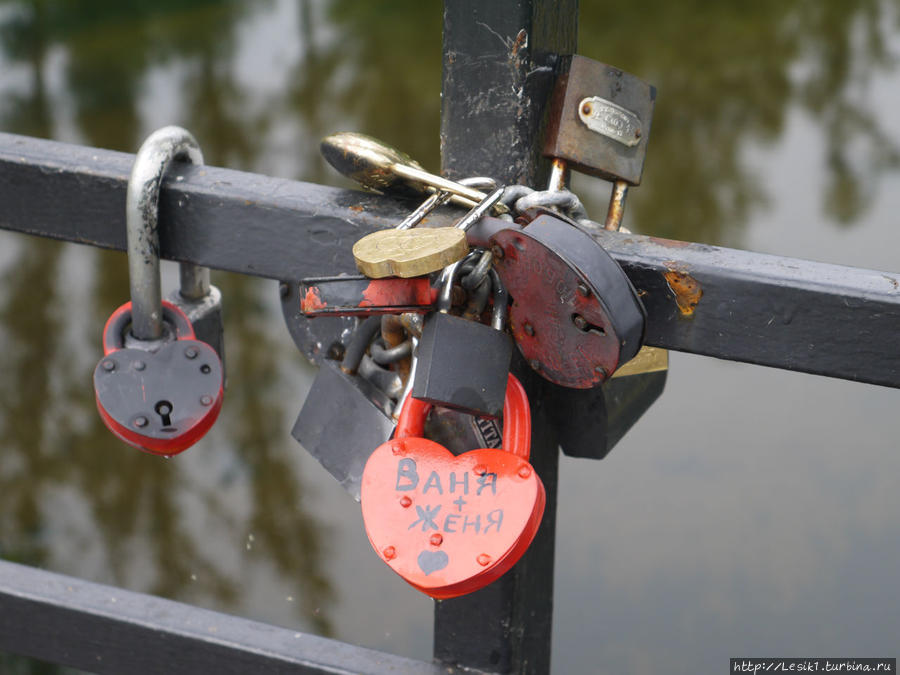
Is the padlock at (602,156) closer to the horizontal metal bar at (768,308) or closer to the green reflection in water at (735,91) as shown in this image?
the horizontal metal bar at (768,308)

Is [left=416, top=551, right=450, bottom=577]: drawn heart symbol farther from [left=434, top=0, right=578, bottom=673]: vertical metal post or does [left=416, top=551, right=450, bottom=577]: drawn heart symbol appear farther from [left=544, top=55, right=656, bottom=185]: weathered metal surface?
[left=544, top=55, right=656, bottom=185]: weathered metal surface

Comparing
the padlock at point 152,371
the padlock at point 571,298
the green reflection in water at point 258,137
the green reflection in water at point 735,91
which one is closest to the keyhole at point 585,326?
the padlock at point 571,298

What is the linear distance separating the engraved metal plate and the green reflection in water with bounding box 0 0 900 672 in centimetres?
134

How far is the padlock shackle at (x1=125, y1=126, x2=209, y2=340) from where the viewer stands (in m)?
0.67

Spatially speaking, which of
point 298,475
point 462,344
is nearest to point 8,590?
point 462,344

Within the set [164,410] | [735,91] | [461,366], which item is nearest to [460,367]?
[461,366]

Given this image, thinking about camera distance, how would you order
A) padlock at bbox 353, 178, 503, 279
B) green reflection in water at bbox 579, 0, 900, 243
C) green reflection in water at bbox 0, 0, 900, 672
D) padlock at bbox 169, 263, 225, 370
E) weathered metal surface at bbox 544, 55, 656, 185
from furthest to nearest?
green reflection in water at bbox 579, 0, 900, 243
green reflection in water at bbox 0, 0, 900, 672
padlock at bbox 169, 263, 225, 370
weathered metal surface at bbox 544, 55, 656, 185
padlock at bbox 353, 178, 503, 279

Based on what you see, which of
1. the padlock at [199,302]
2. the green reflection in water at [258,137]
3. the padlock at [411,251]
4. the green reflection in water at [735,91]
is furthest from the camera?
the green reflection in water at [735,91]

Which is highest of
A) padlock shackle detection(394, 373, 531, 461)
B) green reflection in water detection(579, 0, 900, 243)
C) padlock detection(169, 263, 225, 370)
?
green reflection in water detection(579, 0, 900, 243)

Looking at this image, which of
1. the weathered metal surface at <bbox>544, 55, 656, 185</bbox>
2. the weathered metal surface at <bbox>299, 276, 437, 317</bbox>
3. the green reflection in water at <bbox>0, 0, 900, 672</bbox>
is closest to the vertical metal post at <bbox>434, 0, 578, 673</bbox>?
the weathered metal surface at <bbox>544, 55, 656, 185</bbox>

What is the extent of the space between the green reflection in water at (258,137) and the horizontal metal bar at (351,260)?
4.04 feet

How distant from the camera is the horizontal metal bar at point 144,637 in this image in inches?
30.3

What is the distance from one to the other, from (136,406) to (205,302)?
0.11 metres

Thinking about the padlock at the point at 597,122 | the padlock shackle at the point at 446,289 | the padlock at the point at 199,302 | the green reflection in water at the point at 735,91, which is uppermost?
the green reflection in water at the point at 735,91
